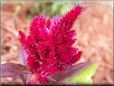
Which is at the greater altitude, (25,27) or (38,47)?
(25,27)

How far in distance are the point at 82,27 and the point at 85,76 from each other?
3.13 feet

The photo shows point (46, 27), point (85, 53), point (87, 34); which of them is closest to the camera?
point (46, 27)

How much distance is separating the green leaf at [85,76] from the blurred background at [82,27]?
0.55 meters

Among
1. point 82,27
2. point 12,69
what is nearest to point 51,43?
point 12,69

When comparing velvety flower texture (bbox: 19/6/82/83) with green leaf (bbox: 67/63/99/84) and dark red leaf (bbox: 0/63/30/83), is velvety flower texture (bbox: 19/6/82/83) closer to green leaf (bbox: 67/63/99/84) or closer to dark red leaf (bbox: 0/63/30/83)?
dark red leaf (bbox: 0/63/30/83)

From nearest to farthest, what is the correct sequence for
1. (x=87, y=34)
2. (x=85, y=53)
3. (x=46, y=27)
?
(x=46, y=27) < (x=85, y=53) < (x=87, y=34)

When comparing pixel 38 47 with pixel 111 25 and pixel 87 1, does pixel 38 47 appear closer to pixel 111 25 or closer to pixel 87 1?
pixel 87 1

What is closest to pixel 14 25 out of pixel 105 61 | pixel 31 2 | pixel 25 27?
pixel 25 27

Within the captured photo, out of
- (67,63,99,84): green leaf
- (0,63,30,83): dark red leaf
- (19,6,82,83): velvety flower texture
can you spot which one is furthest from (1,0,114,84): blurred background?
(19,6,82,83): velvety flower texture

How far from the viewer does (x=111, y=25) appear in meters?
2.69

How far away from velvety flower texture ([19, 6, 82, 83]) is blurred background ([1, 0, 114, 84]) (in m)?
0.94

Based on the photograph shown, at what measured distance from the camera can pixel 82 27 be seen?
8.56 ft

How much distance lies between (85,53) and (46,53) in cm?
117

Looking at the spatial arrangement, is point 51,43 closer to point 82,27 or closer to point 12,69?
point 12,69
